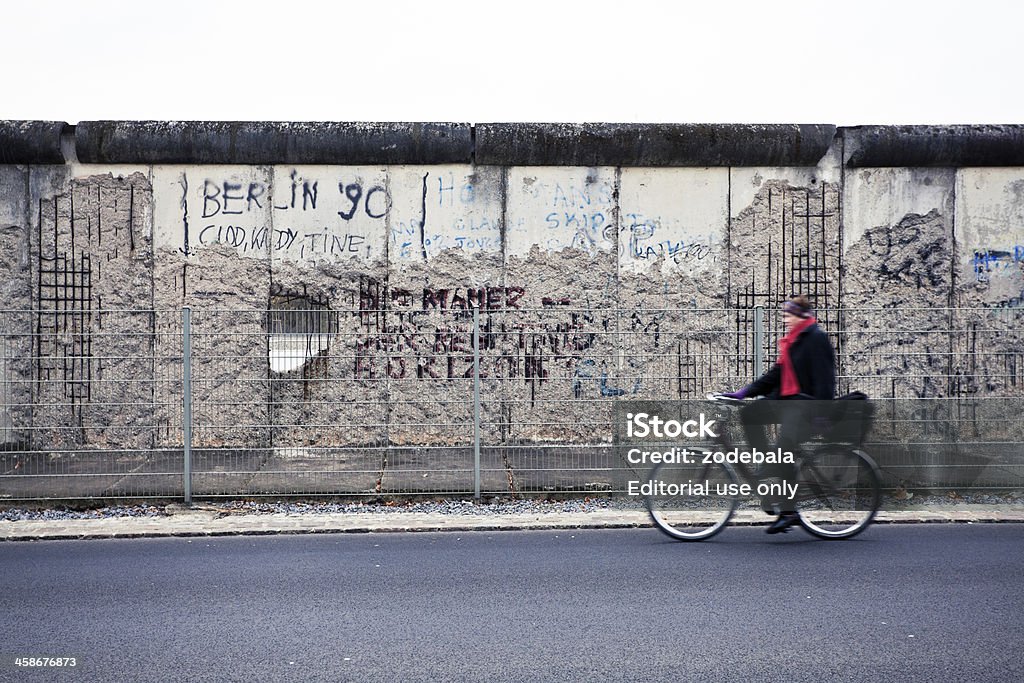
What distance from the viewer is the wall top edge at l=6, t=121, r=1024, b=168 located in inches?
454

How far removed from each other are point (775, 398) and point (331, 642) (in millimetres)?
4004

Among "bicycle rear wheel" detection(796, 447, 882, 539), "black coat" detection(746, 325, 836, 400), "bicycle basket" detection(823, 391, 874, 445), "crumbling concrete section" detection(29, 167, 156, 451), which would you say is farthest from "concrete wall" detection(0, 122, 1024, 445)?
"bicycle rear wheel" detection(796, 447, 882, 539)

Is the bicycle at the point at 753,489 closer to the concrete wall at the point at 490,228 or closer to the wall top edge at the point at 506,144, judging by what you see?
the concrete wall at the point at 490,228

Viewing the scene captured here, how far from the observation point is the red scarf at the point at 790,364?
24.1ft

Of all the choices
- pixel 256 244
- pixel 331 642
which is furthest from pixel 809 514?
pixel 256 244

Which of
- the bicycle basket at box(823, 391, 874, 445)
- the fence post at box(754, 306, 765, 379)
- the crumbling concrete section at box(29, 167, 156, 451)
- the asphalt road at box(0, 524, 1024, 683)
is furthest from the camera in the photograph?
the crumbling concrete section at box(29, 167, 156, 451)

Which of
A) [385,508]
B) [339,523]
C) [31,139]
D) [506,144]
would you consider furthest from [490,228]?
[31,139]

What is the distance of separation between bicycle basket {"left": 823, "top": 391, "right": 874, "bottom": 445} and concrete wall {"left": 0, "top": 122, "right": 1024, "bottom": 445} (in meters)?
3.64

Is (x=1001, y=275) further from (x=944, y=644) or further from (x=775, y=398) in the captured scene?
(x=944, y=644)

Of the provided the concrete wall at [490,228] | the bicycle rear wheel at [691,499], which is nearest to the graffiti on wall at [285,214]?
the concrete wall at [490,228]

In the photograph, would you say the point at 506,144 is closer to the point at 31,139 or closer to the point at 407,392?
the point at 407,392

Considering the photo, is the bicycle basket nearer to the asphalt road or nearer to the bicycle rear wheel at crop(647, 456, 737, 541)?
the asphalt road

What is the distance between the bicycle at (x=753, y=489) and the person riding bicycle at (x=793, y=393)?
0.11m

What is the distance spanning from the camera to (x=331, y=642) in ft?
16.4
